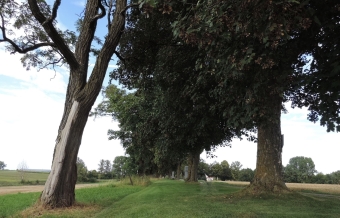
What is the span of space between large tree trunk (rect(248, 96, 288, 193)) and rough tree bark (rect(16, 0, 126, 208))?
648cm

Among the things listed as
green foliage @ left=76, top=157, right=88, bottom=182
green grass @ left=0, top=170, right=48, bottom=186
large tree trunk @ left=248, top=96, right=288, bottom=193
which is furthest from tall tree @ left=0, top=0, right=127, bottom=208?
green foliage @ left=76, top=157, right=88, bottom=182

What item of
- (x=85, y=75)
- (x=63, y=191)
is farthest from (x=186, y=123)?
(x=63, y=191)

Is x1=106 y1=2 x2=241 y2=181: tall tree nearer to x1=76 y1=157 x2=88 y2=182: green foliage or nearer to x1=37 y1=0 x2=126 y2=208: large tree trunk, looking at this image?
x1=37 y1=0 x2=126 y2=208: large tree trunk

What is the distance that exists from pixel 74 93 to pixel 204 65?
16.0ft

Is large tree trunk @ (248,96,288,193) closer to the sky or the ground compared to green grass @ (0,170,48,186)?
closer to the sky

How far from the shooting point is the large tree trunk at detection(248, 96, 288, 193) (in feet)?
40.7

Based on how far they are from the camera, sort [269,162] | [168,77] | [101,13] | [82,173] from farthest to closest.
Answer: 1. [82,173]
2. [168,77]
3. [269,162]
4. [101,13]

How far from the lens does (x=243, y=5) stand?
532 centimetres

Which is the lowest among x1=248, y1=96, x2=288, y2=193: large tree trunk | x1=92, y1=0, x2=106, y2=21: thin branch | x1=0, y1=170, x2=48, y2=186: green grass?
x1=0, y1=170, x2=48, y2=186: green grass

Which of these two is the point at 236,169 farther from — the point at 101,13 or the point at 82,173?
the point at 101,13

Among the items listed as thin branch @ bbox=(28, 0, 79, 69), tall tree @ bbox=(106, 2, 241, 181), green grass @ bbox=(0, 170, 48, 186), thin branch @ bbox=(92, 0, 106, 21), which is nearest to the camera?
thin branch @ bbox=(28, 0, 79, 69)

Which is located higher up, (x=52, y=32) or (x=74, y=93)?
(x=52, y=32)

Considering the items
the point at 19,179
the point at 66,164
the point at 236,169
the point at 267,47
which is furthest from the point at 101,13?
the point at 236,169

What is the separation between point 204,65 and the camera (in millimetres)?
10500
